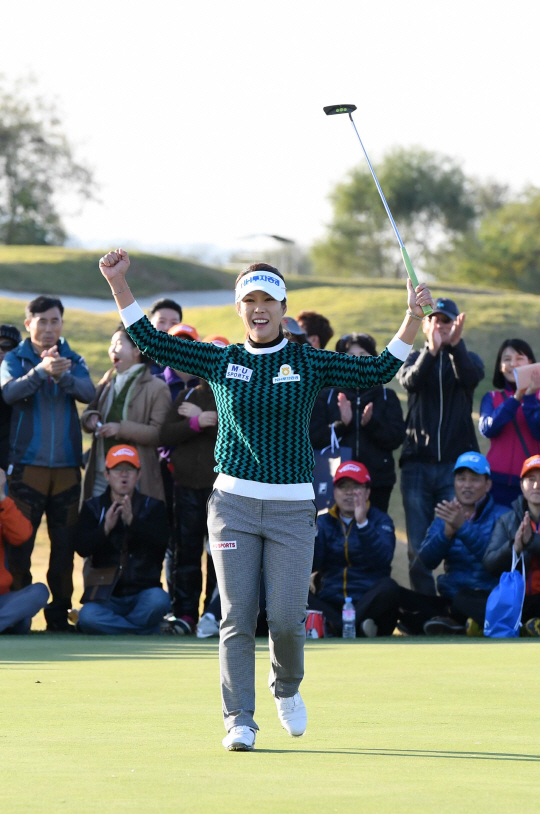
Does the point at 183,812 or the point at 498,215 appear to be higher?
the point at 498,215

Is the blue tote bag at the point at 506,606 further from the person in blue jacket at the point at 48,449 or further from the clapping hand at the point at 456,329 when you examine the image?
the person in blue jacket at the point at 48,449

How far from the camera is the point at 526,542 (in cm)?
1012

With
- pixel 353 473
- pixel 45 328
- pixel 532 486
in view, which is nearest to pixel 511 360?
pixel 532 486

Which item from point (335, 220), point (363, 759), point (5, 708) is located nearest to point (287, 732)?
point (363, 759)

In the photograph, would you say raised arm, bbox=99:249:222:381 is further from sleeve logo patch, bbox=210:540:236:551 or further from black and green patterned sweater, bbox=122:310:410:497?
sleeve logo patch, bbox=210:540:236:551

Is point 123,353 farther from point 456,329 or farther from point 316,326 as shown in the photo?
point 456,329

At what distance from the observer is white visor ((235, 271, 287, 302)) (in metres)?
5.08

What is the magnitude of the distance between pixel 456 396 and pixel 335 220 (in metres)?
76.0

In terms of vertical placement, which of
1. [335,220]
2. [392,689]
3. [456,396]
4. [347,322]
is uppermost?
[335,220]

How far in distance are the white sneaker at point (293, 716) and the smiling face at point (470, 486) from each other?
5842 mm

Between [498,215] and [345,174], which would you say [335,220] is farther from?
[498,215]

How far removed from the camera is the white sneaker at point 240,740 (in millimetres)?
4648

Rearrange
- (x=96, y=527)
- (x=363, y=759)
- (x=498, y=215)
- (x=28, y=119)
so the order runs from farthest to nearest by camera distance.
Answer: (x=498, y=215) < (x=28, y=119) < (x=96, y=527) < (x=363, y=759)

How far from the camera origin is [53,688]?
6.63 m
